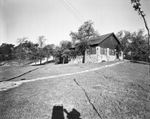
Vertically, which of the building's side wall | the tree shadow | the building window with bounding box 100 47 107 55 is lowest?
the tree shadow

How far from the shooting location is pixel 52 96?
14.7 feet

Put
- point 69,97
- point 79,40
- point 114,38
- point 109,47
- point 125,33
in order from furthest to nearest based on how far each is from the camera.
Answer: point 125,33
point 114,38
point 109,47
point 79,40
point 69,97

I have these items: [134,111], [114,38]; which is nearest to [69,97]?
[134,111]

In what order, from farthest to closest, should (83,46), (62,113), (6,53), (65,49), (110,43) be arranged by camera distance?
1. (6,53)
2. (65,49)
3. (110,43)
4. (83,46)
5. (62,113)

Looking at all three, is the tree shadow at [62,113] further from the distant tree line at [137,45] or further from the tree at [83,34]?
the distant tree line at [137,45]

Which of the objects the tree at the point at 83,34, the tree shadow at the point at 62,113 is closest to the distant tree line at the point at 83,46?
the tree at the point at 83,34

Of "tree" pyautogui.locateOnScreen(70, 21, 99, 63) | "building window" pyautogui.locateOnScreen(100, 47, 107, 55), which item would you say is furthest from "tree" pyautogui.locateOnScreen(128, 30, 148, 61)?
"tree" pyautogui.locateOnScreen(70, 21, 99, 63)

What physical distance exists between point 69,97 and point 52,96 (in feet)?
3.03

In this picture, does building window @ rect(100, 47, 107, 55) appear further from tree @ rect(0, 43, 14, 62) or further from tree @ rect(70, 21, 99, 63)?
tree @ rect(0, 43, 14, 62)

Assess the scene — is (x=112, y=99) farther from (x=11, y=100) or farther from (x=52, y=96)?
(x=11, y=100)

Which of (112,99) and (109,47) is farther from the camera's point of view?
(109,47)

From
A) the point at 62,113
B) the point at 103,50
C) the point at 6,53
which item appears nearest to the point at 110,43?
the point at 103,50

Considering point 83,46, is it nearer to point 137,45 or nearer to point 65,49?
point 65,49

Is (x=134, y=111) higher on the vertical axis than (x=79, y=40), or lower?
lower
